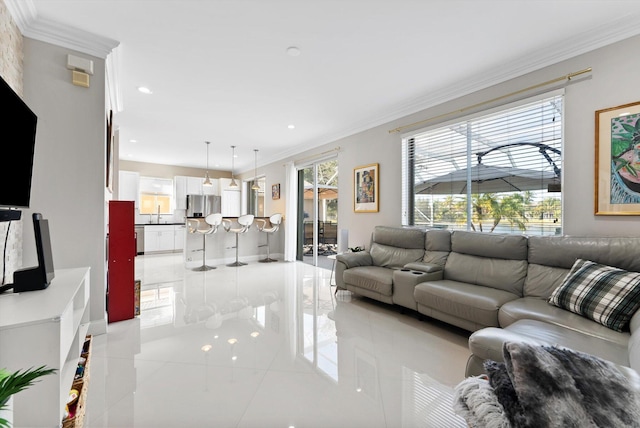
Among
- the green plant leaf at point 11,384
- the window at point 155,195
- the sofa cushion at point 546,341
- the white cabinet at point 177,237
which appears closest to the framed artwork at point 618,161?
the sofa cushion at point 546,341

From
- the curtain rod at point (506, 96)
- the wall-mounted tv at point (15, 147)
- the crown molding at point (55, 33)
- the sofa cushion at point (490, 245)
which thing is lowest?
the sofa cushion at point (490, 245)

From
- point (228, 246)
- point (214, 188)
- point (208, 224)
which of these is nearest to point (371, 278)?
point (208, 224)

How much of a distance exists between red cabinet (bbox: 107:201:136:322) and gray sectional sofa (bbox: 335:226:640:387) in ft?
8.25

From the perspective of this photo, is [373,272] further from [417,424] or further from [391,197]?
[417,424]

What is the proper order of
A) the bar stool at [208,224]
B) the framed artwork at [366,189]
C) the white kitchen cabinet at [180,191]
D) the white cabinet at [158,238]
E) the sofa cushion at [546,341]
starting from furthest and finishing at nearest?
the white kitchen cabinet at [180,191]
the white cabinet at [158,238]
the bar stool at [208,224]
the framed artwork at [366,189]
the sofa cushion at [546,341]

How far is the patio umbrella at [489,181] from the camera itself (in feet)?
9.70

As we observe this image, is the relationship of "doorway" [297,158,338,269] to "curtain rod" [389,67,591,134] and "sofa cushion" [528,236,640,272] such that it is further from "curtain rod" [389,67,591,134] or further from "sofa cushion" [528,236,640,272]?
"sofa cushion" [528,236,640,272]

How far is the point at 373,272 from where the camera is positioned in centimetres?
352

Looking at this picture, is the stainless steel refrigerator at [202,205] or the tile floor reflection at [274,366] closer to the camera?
the tile floor reflection at [274,366]

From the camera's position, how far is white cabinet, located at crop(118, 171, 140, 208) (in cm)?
764

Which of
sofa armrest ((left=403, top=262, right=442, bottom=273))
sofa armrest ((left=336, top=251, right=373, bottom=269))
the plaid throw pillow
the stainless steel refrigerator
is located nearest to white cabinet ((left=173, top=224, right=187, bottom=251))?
the stainless steel refrigerator

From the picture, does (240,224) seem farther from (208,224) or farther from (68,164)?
(68,164)

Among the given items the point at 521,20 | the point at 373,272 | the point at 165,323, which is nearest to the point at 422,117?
the point at 521,20

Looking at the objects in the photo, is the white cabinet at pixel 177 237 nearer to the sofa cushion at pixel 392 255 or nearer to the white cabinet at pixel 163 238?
the white cabinet at pixel 163 238
